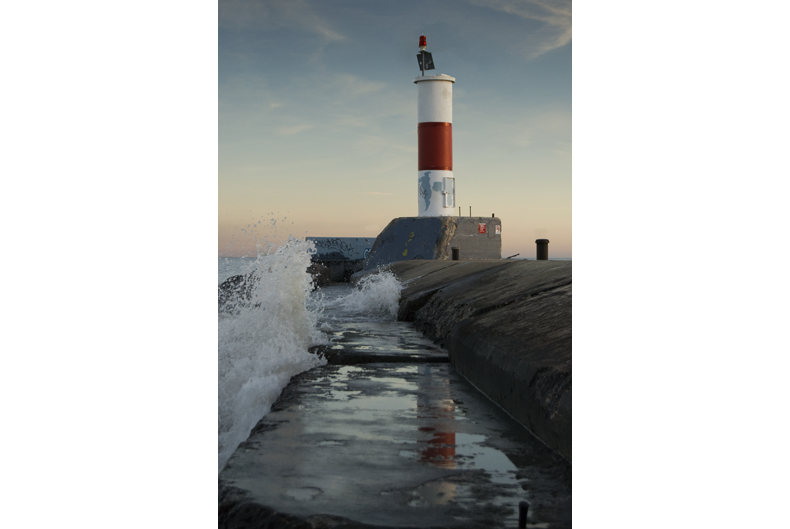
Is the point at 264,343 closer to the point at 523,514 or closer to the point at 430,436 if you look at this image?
the point at 430,436

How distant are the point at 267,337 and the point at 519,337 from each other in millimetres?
2020

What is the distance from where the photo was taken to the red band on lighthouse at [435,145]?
A: 15.0m

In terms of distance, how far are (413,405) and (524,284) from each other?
1.80 metres

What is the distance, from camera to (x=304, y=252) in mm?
5359

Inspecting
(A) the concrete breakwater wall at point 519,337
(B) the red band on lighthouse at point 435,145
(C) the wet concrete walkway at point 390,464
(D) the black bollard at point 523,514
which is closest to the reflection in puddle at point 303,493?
(C) the wet concrete walkway at point 390,464

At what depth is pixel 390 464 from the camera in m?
1.93

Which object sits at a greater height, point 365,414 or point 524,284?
point 524,284

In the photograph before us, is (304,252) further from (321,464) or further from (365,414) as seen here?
(321,464)

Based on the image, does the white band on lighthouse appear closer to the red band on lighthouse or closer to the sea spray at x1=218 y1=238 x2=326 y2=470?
the red band on lighthouse

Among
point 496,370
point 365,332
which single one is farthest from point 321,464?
point 365,332

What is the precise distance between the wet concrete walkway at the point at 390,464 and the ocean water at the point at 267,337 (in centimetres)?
21

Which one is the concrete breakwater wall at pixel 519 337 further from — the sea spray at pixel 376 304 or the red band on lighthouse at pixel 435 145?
the red band on lighthouse at pixel 435 145

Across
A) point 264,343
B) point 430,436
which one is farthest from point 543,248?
point 430,436

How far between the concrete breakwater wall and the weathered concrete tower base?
872cm
